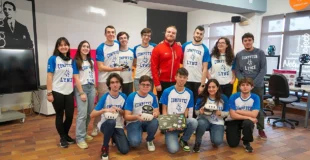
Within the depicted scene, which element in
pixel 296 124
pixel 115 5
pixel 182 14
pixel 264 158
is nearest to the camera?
pixel 264 158

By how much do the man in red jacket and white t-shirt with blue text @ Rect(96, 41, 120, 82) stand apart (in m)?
0.50

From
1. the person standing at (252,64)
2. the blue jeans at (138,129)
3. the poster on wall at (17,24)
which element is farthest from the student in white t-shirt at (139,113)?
the poster on wall at (17,24)

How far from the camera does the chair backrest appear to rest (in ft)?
12.1

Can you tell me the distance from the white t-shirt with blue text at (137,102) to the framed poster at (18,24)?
2.57m

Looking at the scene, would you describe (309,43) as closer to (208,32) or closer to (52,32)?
(208,32)

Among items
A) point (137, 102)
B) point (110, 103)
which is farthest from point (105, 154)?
point (137, 102)

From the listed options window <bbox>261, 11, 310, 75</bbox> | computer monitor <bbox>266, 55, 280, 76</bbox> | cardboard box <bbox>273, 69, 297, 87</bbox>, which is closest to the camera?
cardboard box <bbox>273, 69, 297, 87</bbox>

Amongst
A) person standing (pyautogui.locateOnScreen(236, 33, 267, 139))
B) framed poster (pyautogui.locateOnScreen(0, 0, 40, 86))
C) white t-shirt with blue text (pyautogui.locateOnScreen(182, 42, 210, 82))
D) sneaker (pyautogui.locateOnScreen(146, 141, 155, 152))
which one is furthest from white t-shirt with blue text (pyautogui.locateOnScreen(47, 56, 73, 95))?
person standing (pyautogui.locateOnScreen(236, 33, 267, 139))

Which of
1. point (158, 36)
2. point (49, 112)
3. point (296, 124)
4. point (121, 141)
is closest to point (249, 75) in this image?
point (296, 124)

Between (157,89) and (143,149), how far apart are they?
0.76 meters

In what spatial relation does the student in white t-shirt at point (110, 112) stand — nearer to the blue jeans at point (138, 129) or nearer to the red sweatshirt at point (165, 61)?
the blue jeans at point (138, 129)

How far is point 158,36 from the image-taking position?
7246 millimetres

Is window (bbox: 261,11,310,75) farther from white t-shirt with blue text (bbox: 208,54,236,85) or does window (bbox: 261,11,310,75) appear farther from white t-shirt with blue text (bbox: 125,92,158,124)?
white t-shirt with blue text (bbox: 125,92,158,124)

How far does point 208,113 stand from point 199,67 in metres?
0.63
